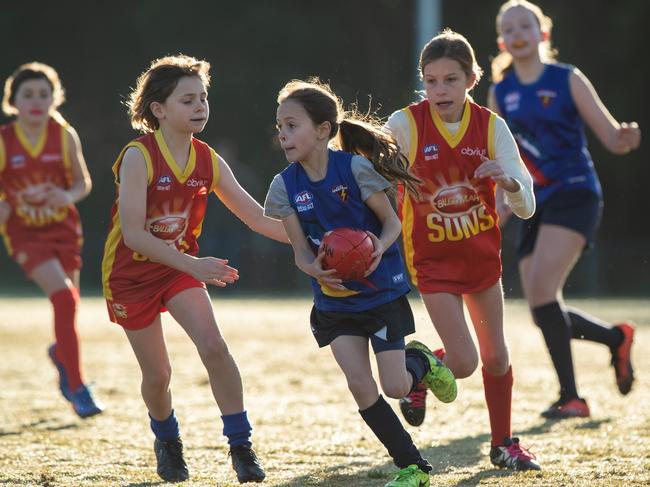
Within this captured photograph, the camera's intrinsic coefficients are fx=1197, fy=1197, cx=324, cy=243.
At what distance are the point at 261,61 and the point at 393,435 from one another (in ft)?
86.2

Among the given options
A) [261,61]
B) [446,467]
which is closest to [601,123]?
[446,467]

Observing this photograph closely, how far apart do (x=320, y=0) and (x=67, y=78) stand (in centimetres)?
692

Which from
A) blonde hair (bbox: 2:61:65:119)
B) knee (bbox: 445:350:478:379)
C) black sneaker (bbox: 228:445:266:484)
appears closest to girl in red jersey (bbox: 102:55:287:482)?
black sneaker (bbox: 228:445:266:484)

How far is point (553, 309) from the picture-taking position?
22.9 feet

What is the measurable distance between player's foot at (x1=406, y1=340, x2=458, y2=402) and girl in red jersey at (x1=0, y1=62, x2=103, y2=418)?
127 inches

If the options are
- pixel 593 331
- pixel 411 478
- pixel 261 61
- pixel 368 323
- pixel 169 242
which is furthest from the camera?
pixel 261 61

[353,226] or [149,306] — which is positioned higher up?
[353,226]

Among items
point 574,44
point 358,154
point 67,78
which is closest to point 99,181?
point 67,78

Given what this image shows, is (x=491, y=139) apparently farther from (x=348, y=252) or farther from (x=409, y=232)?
(x=348, y=252)

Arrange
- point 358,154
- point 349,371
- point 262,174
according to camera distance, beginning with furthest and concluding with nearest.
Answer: point 262,174 → point 358,154 → point 349,371

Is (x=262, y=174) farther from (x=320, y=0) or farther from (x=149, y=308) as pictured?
(x=149, y=308)

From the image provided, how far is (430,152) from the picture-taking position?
5.33 meters

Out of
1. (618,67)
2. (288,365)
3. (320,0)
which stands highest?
(320,0)

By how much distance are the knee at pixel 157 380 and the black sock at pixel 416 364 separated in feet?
3.55
